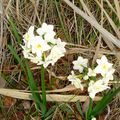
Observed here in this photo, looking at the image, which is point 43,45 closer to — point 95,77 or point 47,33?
point 47,33

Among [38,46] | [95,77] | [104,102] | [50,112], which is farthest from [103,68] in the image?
[50,112]

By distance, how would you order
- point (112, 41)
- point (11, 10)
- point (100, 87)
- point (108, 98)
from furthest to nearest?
1. point (11, 10)
2. point (112, 41)
3. point (108, 98)
4. point (100, 87)

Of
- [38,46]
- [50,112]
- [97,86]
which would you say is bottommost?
[50,112]

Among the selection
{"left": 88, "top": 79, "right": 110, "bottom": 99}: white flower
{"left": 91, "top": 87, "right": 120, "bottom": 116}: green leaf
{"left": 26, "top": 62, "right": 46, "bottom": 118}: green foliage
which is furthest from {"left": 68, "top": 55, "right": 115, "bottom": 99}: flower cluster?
{"left": 26, "top": 62, "right": 46, "bottom": 118}: green foliage

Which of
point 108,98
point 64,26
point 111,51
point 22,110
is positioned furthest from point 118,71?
point 22,110

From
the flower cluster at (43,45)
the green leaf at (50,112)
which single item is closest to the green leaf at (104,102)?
the green leaf at (50,112)

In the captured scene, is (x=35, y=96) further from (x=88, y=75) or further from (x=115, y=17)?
(x=115, y=17)
